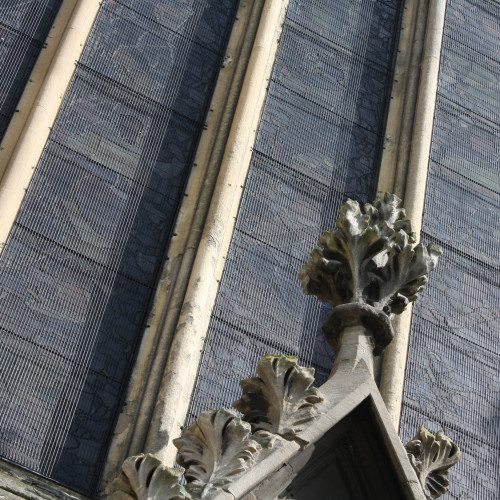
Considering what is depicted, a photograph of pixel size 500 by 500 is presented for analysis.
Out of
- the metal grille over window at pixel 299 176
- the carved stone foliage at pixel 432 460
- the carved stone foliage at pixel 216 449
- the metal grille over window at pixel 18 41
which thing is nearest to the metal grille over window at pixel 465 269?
the metal grille over window at pixel 299 176

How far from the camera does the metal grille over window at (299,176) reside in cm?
1152

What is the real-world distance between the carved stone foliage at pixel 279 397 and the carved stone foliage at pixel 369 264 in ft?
3.13

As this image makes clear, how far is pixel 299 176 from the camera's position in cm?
1293

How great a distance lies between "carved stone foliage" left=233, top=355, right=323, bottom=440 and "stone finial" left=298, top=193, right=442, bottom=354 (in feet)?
2.79

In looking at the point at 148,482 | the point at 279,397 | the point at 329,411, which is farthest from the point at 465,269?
the point at 148,482

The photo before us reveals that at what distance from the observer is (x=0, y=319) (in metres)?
10.7

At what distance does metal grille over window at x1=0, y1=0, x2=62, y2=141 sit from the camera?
1206cm

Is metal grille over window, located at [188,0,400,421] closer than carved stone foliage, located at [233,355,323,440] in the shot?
No

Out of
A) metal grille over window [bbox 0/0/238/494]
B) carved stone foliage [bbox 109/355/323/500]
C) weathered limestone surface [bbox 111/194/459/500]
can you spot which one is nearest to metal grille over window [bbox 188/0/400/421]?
metal grille over window [bbox 0/0/238/494]

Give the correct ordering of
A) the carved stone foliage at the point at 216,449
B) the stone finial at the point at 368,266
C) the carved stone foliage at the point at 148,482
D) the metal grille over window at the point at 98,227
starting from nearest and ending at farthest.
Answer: the carved stone foliage at the point at 148,482 → the carved stone foliage at the point at 216,449 → the stone finial at the point at 368,266 → the metal grille over window at the point at 98,227

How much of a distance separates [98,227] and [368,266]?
3049 mm

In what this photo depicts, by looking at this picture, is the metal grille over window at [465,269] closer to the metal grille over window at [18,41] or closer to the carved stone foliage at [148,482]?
A: the metal grille over window at [18,41]

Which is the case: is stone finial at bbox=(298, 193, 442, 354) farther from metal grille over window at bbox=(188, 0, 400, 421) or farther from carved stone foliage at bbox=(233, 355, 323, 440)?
metal grille over window at bbox=(188, 0, 400, 421)

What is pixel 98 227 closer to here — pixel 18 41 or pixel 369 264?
pixel 18 41
